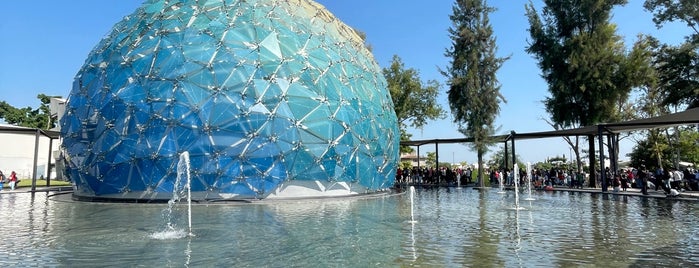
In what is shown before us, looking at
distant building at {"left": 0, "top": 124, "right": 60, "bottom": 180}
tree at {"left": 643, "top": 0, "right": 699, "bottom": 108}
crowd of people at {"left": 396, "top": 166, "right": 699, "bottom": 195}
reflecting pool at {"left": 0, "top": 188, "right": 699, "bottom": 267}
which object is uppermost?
tree at {"left": 643, "top": 0, "right": 699, "bottom": 108}

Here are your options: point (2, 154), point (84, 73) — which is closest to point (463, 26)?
point (84, 73)

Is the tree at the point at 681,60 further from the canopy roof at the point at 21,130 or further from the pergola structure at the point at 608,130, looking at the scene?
the canopy roof at the point at 21,130

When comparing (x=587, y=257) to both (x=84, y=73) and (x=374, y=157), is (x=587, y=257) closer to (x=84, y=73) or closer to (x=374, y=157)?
(x=374, y=157)

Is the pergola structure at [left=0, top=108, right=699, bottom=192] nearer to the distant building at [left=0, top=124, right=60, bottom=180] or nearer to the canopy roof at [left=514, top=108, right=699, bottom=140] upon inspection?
the canopy roof at [left=514, top=108, right=699, bottom=140]

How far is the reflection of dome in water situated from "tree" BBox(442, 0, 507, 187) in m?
13.6

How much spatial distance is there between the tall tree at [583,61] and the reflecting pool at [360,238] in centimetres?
1754

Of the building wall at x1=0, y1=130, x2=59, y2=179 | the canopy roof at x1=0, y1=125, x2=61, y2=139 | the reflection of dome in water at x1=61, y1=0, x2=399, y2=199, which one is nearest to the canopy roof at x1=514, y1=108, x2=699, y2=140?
the reflection of dome in water at x1=61, y1=0, x2=399, y2=199

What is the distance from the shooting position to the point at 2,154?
44469mm

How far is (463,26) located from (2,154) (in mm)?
44593

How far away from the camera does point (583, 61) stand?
29.1 metres

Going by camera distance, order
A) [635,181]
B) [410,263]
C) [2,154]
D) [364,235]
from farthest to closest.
Result: [2,154] → [635,181] → [364,235] → [410,263]

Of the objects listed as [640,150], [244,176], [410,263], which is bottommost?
[410,263]

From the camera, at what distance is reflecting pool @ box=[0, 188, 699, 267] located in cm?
673

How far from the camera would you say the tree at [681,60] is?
86.5 ft
